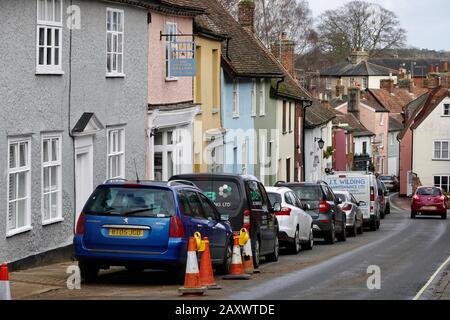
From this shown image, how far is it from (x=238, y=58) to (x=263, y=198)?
1896 centimetres

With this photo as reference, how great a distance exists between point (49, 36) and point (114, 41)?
3698 millimetres

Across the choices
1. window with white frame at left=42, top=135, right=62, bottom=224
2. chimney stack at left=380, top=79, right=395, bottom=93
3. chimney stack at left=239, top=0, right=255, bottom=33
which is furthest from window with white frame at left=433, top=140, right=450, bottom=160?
window with white frame at left=42, top=135, right=62, bottom=224

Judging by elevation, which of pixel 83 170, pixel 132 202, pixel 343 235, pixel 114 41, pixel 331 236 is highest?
pixel 114 41

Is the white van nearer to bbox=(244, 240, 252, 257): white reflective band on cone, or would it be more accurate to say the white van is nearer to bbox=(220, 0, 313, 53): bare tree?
bbox=(244, 240, 252, 257): white reflective band on cone

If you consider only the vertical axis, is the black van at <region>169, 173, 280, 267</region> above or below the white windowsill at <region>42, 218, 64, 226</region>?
above

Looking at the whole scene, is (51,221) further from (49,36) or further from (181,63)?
(181,63)

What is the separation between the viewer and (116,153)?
24.3 metres

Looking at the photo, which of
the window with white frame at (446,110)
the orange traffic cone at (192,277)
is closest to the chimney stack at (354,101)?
the window with white frame at (446,110)

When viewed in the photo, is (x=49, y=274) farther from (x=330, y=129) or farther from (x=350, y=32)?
(x=350, y=32)

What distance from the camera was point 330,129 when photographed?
2712 inches

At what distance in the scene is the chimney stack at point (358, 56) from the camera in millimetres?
127750

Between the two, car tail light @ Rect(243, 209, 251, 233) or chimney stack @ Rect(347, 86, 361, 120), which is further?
chimney stack @ Rect(347, 86, 361, 120)

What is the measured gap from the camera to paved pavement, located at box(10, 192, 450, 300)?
1529 cm

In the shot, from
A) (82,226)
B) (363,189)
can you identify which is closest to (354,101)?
(363,189)
